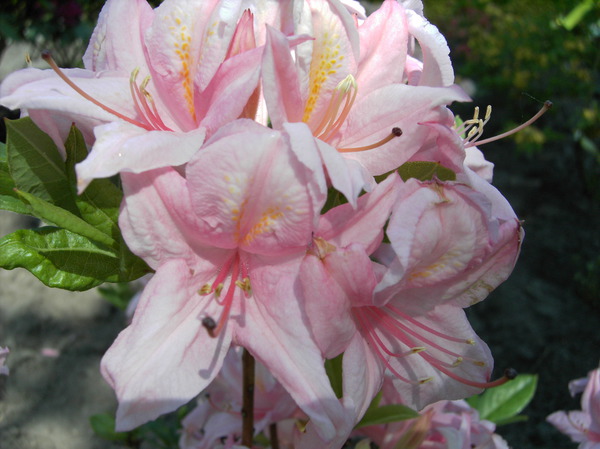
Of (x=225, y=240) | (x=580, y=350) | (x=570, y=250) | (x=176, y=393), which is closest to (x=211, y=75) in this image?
(x=225, y=240)

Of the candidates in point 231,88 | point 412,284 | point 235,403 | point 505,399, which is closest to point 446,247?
point 412,284

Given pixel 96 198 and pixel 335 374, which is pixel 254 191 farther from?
pixel 335 374

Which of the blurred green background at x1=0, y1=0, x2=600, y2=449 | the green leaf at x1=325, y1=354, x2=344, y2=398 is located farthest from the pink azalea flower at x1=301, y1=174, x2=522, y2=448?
the blurred green background at x1=0, y1=0, x2=600, y2=449

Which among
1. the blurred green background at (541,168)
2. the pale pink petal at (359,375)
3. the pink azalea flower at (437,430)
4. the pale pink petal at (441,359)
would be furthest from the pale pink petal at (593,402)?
the blurred green background at (541,168)

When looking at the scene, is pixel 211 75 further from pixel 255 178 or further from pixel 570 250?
pixel 570 250

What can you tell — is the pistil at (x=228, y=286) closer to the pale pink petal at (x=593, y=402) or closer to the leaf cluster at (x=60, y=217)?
the leaf cluster at (x=60, y=217)

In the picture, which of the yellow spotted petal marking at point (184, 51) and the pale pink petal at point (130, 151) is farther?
the yellow spotted petal marking at point (184, 51)
